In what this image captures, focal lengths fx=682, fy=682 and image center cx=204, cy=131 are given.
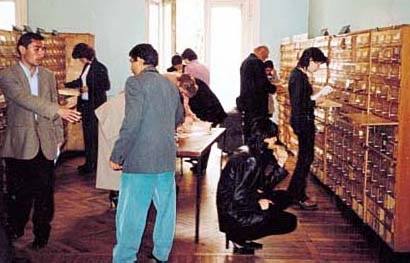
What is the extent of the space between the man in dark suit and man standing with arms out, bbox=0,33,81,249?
2.75 metres

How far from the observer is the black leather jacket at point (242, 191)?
13.9 feet

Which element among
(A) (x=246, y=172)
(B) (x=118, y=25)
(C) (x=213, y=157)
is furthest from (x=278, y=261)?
(B) (x=118, y=25)

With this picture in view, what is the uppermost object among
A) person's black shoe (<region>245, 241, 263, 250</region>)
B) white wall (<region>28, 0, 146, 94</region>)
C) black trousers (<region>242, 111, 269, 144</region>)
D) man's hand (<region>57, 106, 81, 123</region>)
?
white wall (<region>28, 0, 146, 94</region>)

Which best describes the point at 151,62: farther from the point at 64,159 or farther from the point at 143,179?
the point at 64,159

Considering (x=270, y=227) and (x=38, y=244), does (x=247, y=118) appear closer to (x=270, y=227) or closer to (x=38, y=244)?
(x=270, y=227)

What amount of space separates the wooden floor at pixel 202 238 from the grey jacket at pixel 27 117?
0.72 metres

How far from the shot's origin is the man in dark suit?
7289mm

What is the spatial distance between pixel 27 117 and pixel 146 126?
3.30 feet

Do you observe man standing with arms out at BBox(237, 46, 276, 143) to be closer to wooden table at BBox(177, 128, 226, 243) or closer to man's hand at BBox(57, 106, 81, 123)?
wooden table at BBox(177, 128, 226, 243)

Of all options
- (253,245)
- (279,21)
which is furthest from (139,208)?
(279,21)

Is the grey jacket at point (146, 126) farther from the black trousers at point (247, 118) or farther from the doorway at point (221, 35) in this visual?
the doorway at point (221, 35)

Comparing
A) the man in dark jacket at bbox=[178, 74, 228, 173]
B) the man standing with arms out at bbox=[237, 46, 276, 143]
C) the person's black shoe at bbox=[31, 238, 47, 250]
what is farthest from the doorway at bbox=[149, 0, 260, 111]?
the person's black shoe at bbox=[31, 238, 47, 250]

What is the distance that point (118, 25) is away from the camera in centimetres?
948

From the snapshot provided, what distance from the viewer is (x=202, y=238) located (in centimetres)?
496
